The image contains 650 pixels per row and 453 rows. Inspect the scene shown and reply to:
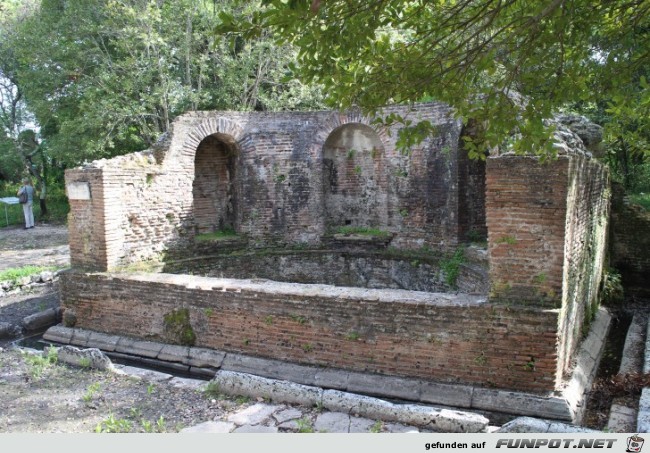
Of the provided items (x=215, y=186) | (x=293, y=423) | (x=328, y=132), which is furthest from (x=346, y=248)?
(x=293, y=423)

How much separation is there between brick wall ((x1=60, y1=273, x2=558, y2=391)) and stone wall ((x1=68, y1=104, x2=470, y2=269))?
64.0 inches

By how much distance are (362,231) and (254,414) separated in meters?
6.87

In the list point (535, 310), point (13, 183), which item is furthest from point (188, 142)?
point (13, 183)

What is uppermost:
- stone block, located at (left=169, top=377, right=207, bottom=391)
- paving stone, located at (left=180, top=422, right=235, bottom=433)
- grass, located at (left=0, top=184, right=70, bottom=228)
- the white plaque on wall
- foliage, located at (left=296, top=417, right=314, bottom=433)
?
the white plaque on wall

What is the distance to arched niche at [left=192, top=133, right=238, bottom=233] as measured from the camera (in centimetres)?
1153

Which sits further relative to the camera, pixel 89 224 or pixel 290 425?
pixel 89 224

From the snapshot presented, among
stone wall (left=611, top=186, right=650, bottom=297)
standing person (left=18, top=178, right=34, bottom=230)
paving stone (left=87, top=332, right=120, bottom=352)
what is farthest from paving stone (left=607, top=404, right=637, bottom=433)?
standing person (left=18, top=178, right=34, bottom=230)

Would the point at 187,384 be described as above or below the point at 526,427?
below

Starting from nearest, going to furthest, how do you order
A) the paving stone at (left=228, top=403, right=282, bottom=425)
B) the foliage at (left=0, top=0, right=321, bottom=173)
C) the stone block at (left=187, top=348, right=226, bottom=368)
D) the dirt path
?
the paving stone at (left=228, top=403, right=282, bottom=425) < the stone block at (left=187, top=348, right=226, bottom=368) < the dirt path < the foliage at (left=0, top=0, right=321, bottom=173)

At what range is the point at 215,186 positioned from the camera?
11.7 metres

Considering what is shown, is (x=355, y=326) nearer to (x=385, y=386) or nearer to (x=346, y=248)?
(x=385, y=386)

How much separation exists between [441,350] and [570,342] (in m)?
1.66

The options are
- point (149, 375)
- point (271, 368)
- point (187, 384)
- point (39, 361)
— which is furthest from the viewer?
point (271, 368)

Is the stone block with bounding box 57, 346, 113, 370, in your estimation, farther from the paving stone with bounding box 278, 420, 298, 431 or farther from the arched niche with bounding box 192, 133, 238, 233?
the arched niche with bounding box 192, 133, 238, 233
